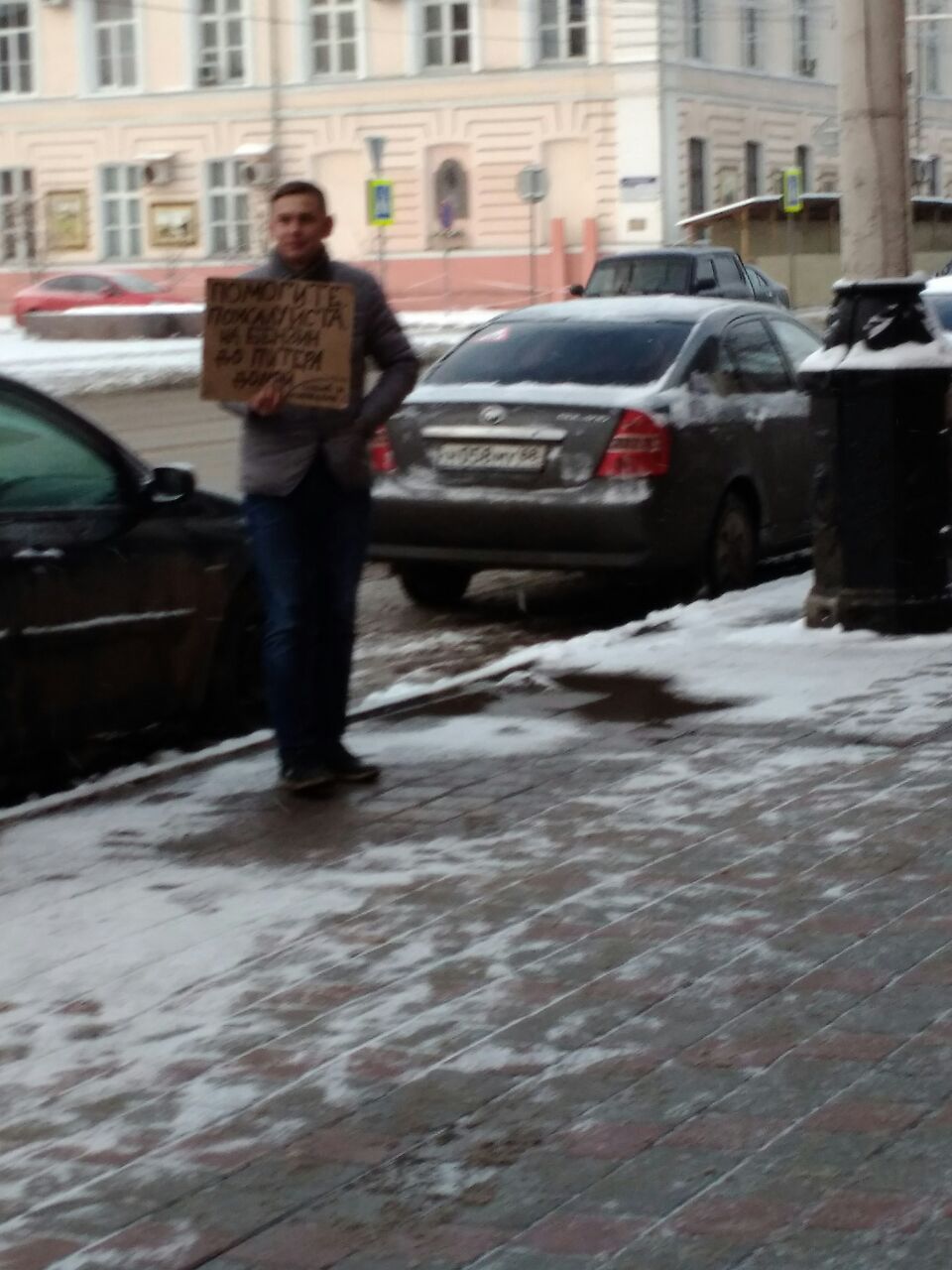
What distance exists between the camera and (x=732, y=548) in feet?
38.5

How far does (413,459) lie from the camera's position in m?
11.4

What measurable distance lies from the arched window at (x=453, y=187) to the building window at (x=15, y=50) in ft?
34.3

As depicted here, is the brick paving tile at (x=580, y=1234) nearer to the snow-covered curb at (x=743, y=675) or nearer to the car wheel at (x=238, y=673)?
the snow-covered curb at (x=743, y=675)

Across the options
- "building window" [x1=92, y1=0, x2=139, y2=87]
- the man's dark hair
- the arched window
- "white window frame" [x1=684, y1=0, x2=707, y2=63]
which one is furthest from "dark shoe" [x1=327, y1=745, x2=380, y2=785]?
"building window" [x1=92, y1=0, x2=139, y2=87]

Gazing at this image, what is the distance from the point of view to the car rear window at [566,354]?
11.6 metres

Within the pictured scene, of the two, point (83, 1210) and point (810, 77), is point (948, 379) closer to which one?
point (83, 1210)

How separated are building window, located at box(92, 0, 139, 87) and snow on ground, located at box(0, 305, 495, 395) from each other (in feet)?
49.8

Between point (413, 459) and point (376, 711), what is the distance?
3276mm

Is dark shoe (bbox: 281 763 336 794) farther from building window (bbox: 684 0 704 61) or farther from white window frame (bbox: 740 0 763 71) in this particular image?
white window frame (bbox: 740 0 763 71)

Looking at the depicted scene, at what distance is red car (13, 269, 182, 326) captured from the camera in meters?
47.5

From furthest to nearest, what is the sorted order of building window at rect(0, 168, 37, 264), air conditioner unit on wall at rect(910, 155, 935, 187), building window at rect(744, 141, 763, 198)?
building window at rect(0, 168, 37, 264) → air conditioner unit on wall at rect(910, 155, 935, 187) → building window at rect(744, 141, 763, 198)

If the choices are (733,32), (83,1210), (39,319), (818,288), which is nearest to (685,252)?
(39,319)

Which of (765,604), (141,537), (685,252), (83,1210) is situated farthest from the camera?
(685,252)

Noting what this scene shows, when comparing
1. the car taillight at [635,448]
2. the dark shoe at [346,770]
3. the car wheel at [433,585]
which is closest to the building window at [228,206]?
the car wheel at [433,585]
